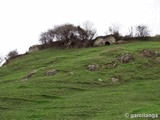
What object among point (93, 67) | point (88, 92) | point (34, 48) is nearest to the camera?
point (88, 92)

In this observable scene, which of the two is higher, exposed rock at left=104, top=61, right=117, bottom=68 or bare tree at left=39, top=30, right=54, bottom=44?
bare tree at left=39, top=30, right=54, bottom=44

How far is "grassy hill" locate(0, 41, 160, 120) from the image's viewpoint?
3541cm

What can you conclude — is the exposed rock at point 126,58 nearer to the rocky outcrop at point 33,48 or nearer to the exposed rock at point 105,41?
the exposed rock at point 105,41

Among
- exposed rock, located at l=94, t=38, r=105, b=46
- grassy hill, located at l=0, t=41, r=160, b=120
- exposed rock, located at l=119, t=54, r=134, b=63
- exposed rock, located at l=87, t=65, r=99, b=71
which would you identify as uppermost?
exposed rock, located at l=94, t=38, r=105, b=46

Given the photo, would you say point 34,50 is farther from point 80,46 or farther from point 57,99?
point 57,99

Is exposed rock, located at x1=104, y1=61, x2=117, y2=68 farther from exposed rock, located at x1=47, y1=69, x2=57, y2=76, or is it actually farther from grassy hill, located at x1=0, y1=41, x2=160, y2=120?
exposed rock, located at x1=47, y1=69, x2=57, y2=76

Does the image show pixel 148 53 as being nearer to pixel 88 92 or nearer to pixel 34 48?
pixel 88 92

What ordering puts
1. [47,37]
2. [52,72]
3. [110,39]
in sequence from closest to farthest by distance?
[52,72] → [110,39] → [47,37]

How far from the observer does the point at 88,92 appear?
1780 inches

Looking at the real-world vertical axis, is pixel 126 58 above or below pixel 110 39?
below

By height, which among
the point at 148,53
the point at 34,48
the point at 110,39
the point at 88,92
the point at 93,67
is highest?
the point at 110,39

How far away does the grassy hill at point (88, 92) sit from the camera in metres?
35.4

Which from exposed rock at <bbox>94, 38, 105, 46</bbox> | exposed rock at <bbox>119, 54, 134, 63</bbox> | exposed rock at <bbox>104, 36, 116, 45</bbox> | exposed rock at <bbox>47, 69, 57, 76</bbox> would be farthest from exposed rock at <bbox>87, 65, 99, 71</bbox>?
exposed rock at <bbox>94, 38, 105, 46</bbox>

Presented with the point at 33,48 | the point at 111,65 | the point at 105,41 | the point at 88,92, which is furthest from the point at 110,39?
the point at 88,92
